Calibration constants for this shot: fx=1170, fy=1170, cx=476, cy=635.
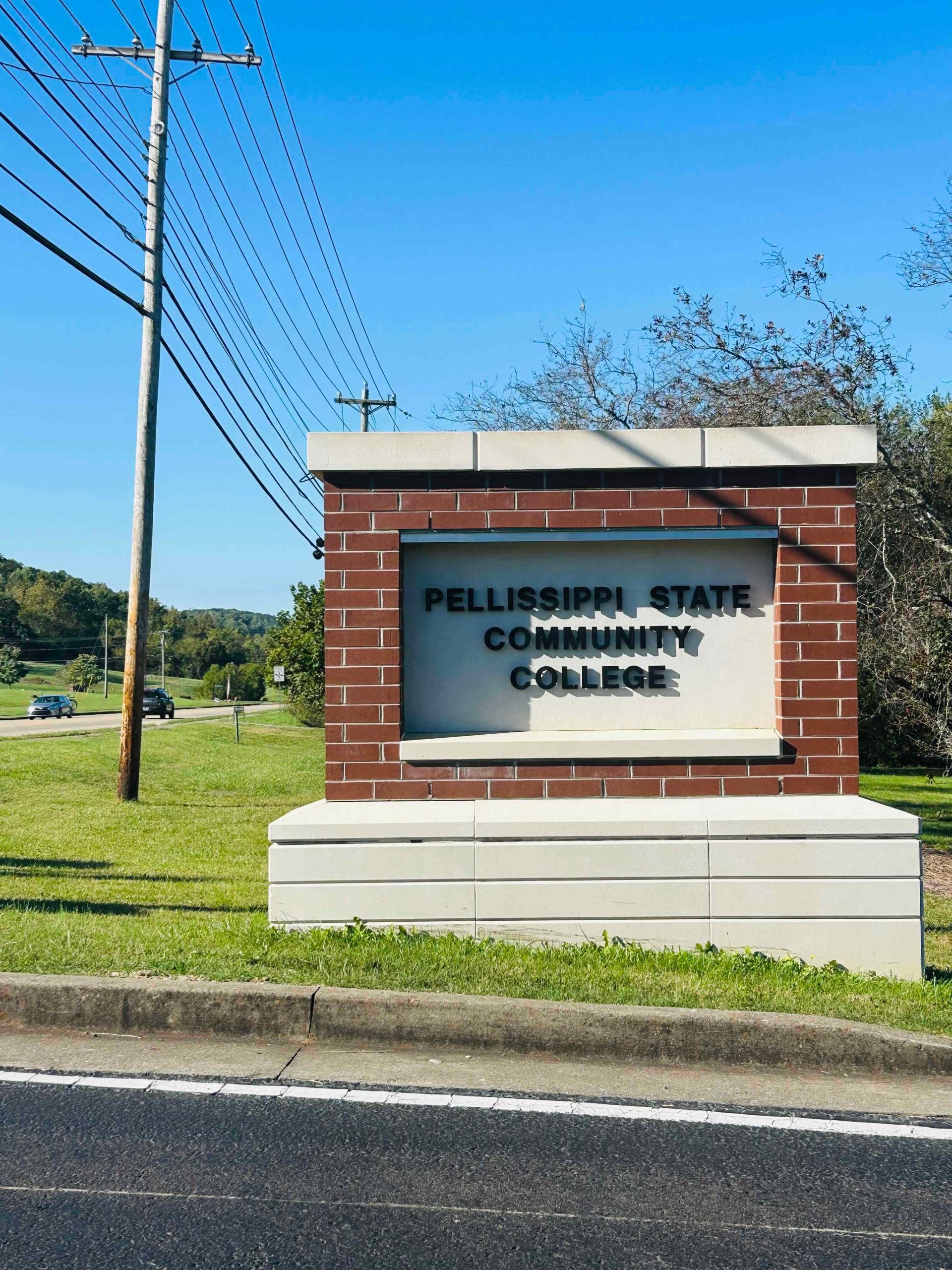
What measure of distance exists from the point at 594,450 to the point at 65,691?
88536mm

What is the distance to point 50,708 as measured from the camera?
57.2 meters

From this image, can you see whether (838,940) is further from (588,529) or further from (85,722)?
(85,722)

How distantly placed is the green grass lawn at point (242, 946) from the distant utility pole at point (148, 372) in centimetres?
132

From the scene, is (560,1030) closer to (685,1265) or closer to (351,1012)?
(351,1012)

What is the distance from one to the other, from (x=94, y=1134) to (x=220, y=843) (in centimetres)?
955

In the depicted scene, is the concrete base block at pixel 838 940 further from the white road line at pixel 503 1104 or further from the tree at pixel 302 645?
the tree at pixel 302 645

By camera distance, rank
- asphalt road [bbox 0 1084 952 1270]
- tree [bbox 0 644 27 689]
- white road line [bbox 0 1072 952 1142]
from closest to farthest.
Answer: asphalt road [bbox 0 1084 952 1270] < white road line [bbox 0 1072 952 1142] < tree [bbox 0 644 27 689]

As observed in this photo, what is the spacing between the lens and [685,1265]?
339 centimetres

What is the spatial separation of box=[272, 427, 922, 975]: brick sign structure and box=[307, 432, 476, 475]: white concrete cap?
13 millimetres

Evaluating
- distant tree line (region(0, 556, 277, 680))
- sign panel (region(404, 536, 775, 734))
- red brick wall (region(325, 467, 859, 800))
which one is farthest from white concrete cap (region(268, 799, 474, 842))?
distant tree line (region(0, 556, 277, 680))

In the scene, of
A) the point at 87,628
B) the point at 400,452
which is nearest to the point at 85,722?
the point at 400,452

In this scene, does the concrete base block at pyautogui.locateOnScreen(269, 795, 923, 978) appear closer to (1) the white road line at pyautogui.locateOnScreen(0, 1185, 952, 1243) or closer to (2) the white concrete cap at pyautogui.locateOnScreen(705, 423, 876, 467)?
(2) the white concrete cap at pyautogui.locateOnScreen(705, 423, 876, 467)

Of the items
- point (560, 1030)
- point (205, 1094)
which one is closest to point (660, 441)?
point (560, 1030)

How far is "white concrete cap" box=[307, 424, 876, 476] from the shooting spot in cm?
694
